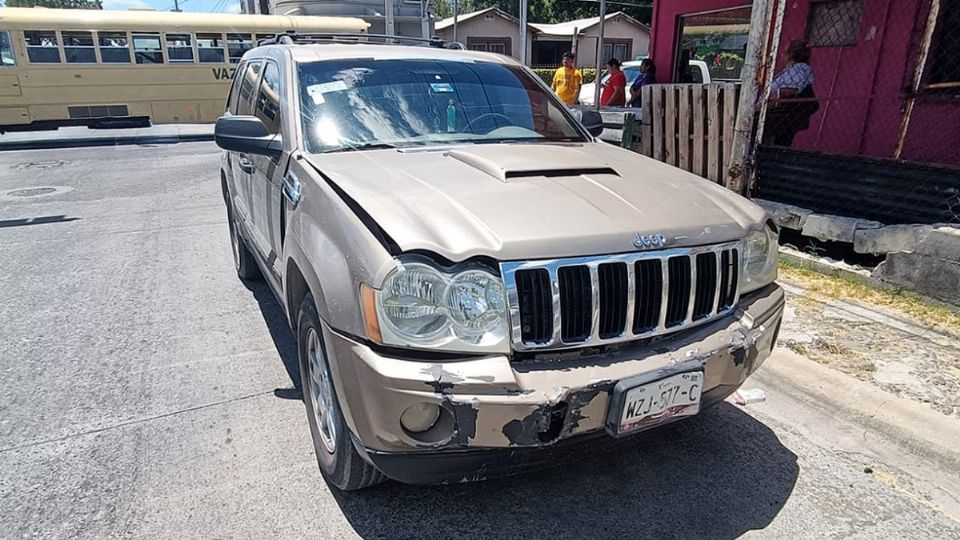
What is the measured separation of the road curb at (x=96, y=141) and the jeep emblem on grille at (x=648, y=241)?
53.1 feet

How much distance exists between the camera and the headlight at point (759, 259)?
262 cm

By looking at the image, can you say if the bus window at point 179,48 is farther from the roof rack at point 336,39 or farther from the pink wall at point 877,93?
the pink wall at point 877,93

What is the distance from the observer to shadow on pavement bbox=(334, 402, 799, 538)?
237 centimetres

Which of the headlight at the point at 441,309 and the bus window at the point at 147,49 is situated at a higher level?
the bus window at the point at 147,49

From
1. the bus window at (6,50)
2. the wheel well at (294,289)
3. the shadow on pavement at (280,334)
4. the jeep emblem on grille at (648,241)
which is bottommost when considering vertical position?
the shadow on pavement at (280,334)

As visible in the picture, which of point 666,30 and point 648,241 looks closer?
point 648,241

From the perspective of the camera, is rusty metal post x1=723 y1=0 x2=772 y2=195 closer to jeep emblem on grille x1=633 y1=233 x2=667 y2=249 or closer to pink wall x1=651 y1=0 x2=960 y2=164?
pink wall x1=651 y1=0 x2=960 y2=164

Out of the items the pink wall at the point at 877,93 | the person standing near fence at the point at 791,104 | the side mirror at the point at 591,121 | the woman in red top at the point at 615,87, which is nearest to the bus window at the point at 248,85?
the side mirror at the point at 591,121

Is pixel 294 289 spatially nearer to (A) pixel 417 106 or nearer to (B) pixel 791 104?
(A) pixel 417 106

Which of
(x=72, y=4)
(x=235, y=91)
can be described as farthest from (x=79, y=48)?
(x=72, y=4)

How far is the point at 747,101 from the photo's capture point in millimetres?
5273

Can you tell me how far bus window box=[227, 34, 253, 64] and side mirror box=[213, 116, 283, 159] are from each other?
14.9 metres

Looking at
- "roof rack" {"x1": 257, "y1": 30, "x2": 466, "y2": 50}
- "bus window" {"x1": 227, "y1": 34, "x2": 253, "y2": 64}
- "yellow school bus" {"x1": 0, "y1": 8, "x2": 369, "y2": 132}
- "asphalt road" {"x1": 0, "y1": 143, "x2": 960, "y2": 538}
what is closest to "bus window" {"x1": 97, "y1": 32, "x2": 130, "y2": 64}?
"yellow school bus" {"x1": 0, "y1": 8, "x2": 369, "y2": 132}

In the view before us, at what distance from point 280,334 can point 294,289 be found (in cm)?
149
